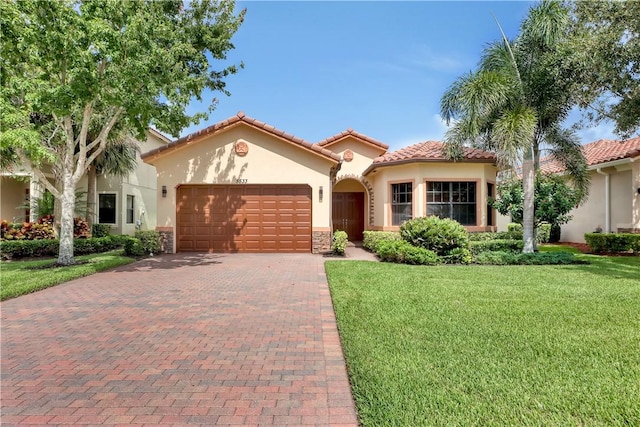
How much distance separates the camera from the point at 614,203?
16672mm

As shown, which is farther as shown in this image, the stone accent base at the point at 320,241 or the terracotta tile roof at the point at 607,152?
the terracotta tile roof at the point at 607,152

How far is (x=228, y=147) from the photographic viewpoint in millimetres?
15031

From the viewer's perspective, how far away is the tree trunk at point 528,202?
42.5 ft

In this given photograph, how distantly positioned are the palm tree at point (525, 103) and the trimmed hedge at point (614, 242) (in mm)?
2430

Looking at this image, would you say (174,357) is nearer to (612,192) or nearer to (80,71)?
(80,71)

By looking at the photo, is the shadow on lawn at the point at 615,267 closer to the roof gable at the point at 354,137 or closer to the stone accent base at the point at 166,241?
the roof gable at the point at 354,137

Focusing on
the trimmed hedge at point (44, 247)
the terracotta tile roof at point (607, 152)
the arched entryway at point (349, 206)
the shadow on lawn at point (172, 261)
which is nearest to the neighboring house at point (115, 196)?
the trimmed hedge at point (44, 247)

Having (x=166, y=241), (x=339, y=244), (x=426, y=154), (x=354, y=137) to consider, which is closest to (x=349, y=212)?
(x=354, y=137)

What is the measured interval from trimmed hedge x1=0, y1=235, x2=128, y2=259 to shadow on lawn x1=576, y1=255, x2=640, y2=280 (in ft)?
58.4

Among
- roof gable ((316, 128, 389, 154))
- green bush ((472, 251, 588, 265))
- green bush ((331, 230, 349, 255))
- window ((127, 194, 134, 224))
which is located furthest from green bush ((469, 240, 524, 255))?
window ((127, 194, 134, 224))

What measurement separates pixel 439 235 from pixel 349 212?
9301 mm

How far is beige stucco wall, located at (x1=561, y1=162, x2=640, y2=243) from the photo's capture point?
15312mm

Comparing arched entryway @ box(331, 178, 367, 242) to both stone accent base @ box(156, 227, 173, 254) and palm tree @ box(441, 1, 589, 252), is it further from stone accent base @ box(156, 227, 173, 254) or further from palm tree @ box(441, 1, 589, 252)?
stone accent base @ box(156, 227, 173, 254)

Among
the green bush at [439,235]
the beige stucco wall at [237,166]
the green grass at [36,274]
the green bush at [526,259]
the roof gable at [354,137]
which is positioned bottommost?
the green grass at [36,274]
